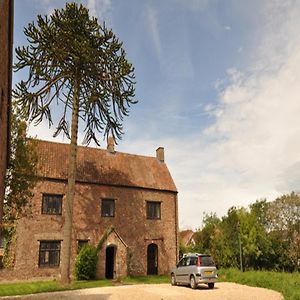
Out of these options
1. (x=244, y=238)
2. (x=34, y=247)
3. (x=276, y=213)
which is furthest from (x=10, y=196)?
(x=276, y=213)

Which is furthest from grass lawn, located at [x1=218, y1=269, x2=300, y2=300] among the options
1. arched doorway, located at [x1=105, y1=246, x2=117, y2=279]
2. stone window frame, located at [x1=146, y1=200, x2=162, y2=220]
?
arched doorway, located at [x1=105, y1=246, x2=117, y2=279]

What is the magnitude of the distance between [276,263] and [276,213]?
341 inches

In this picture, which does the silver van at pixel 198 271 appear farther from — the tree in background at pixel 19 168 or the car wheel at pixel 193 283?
the tree in background at pixel 19 168

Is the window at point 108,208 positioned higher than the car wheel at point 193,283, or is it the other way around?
the window at point 108,208

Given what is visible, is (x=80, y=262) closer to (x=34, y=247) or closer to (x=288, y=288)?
(x=34, y=247)

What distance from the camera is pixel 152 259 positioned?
1102 inches

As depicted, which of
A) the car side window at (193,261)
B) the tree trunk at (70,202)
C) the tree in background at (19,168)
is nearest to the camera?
the tree in background at (19,168)

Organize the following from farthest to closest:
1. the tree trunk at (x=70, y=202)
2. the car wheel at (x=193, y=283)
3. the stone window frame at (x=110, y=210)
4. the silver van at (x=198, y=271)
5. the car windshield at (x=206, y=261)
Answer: the stone window frame at (x=110, y=210), the tree trunk at (x=70, y=202), the car windshield at (x=206, y=261), the car wheel at (x=193, y=283), the silver van at (x=198, y=271)

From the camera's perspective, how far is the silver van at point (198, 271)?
57.7 ft

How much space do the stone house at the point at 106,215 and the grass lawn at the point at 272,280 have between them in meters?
6.92

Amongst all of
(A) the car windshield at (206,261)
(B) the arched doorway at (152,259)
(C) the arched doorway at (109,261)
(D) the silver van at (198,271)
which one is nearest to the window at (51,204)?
(C) the arched doorway at (109,261)

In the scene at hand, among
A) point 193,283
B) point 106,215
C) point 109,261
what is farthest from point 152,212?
point 193,283

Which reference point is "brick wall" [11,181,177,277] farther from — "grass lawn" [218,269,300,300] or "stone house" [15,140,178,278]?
"grass lawn" [218,269,300,300]

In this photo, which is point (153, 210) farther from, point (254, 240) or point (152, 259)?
point (254, 240)
